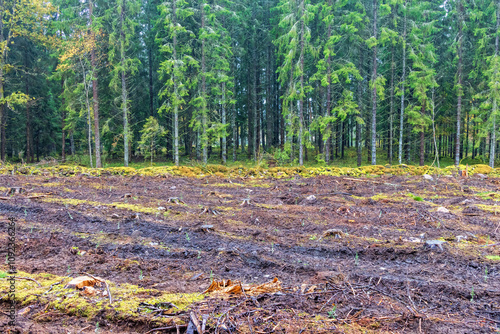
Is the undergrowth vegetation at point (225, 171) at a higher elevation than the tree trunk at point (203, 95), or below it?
below

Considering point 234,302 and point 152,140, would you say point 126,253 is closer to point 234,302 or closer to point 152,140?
point 234,302

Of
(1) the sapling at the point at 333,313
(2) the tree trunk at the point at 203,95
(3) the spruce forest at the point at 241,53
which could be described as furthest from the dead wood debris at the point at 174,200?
(2) the tree trunk at the point at 203,95

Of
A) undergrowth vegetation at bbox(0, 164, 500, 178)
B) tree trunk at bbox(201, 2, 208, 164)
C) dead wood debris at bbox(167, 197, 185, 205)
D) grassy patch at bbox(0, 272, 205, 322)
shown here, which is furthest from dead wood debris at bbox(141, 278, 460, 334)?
tree trunk at bbox(201, 2, 208, 164)

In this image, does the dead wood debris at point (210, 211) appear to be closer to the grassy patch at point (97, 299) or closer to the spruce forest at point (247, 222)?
the spruce forest at point (247, 222)

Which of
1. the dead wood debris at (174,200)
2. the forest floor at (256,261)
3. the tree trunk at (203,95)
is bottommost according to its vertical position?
the forest floor at (256,261)

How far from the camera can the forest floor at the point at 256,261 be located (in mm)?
3072

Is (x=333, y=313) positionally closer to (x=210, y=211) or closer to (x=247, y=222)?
(x=247, y=222)

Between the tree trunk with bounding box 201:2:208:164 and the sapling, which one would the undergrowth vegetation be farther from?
the sapling

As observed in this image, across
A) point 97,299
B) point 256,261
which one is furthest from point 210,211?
point 97,299

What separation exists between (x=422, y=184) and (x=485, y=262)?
8.89m

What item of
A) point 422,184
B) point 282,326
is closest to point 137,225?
point 282,326

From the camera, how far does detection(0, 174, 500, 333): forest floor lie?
3072mm

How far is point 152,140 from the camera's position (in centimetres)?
2120

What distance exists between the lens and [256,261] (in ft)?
16.7
